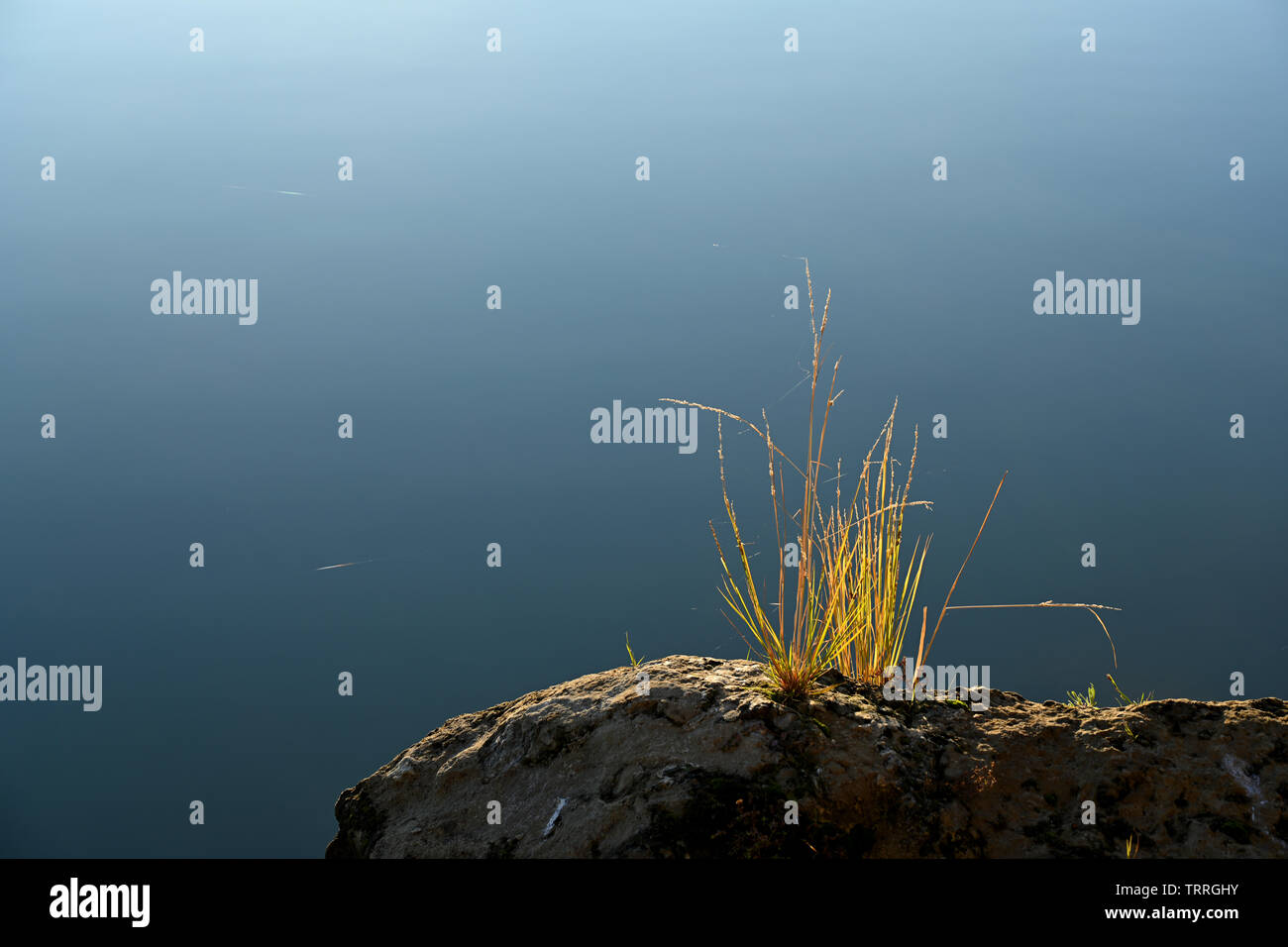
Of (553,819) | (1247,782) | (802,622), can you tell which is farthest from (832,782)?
(1247,782)

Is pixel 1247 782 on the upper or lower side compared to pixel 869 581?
lower

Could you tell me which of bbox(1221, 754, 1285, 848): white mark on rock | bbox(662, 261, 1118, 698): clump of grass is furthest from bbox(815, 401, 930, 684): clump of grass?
bbox(1221, 754, 1285, 848): white mark on rock

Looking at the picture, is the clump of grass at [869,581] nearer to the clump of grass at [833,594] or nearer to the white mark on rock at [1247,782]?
the clump of grass at [833,594]

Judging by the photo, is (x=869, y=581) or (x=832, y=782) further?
(x=869, y=581)

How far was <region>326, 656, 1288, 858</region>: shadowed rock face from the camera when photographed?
131 centimetres

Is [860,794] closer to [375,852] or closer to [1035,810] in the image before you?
[1035,810]

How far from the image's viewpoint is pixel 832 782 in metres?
1.35

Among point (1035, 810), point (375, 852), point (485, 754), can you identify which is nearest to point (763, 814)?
point (1035, 810)

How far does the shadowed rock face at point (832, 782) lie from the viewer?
1.31 m

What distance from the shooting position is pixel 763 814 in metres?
1.32

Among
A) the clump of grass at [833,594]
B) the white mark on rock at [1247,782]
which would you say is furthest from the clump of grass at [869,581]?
the white mark on rock at [1247,782]

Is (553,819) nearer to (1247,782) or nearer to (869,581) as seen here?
(869,581)

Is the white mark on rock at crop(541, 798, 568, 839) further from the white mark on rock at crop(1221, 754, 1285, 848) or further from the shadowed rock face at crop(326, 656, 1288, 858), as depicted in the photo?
the white mark on rock at crop(1221, 754, 1285, 848)
